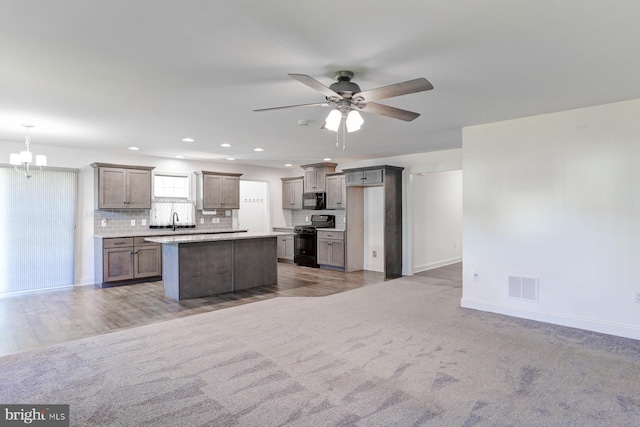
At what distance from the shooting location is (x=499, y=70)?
9.41ft

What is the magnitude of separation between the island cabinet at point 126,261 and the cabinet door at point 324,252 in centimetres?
331

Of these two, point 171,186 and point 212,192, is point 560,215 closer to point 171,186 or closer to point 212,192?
point 212,192

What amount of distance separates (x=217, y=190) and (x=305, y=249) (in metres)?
2.41

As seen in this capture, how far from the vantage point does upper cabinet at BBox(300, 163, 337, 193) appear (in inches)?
333

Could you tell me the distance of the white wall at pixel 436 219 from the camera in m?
7.63

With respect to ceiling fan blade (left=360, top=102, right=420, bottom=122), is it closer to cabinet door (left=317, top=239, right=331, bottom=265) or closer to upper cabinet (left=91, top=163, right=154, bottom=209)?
cabinet door (left=317, top=239, right=331, bottom=265)

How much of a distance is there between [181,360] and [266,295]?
2500 mm

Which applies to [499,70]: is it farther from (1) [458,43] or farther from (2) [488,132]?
(2) [488,132]

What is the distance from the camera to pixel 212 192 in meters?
7.93

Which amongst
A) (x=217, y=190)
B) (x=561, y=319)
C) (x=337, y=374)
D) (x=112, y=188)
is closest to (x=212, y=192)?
(x=217, y=190)

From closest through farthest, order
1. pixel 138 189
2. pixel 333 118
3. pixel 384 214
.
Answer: pixel 333 118 < pixel 138 189 < pixel 384 214

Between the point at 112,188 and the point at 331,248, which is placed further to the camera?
the point at 331,248

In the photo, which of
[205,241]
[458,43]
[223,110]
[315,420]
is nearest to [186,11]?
[458,43]

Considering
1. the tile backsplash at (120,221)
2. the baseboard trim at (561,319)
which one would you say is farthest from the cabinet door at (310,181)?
the baseboard trim at (561,319)
